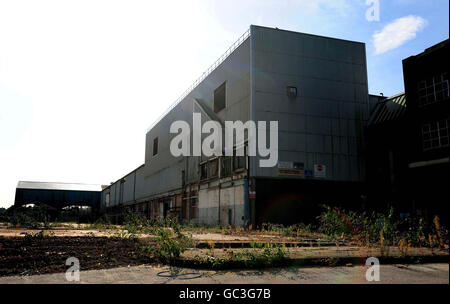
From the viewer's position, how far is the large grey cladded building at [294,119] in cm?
2470

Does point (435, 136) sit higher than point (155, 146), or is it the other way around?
point (155, 146)

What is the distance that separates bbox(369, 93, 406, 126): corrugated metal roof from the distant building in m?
62.8

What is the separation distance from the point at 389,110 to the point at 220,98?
1346cm

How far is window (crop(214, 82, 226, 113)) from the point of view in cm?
2995

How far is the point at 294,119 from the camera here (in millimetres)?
25438

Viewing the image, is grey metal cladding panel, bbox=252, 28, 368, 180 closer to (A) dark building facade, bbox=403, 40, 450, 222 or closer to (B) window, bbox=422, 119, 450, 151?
(B) window, bbox=422, 119, 450, 151

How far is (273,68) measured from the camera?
25.6 m

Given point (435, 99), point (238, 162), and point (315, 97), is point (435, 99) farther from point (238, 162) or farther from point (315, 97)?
point (315, 97)

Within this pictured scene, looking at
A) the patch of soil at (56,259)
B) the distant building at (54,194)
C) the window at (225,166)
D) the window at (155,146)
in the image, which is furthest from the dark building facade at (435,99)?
the distant building at (54,194)

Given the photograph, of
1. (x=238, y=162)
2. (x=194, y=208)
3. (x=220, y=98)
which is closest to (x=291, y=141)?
(x=238, y=162)

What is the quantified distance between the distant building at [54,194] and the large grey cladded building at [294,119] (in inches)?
2172

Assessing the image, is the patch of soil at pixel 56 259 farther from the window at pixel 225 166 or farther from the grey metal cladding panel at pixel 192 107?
the window at pixel 225 166
